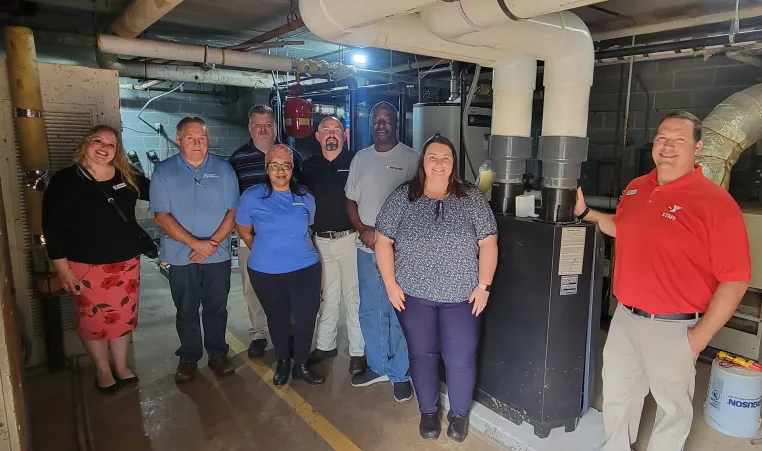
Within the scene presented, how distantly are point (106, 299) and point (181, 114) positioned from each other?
16.9 ft

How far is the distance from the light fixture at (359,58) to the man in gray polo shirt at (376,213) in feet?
9.65

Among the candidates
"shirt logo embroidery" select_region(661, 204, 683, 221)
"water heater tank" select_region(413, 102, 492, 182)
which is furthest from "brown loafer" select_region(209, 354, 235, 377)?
"shirt logo embroidery" select_region(661, 204, 683, 221)

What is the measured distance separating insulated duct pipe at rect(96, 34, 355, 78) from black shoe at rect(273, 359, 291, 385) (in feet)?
8.21

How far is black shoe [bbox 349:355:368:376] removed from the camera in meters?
2.98

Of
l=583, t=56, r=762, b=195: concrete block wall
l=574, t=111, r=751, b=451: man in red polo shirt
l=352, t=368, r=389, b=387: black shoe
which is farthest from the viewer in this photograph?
l=583, t=56, r=762, b=195: concrete block wall

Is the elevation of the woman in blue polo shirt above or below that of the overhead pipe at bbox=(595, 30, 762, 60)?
below

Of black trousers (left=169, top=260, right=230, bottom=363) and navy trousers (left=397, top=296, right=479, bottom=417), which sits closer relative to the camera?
navy trousers (left=397, top=296, right=479, bottom=417)

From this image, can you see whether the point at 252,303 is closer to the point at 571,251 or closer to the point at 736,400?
the point at 571,251

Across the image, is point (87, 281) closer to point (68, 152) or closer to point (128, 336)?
point (128, 336)

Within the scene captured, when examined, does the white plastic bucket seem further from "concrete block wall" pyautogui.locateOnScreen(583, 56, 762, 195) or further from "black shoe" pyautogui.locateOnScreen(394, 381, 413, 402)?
"concrete block wall" pyautogui.locateOnScreen(583, 56, 762, 195)

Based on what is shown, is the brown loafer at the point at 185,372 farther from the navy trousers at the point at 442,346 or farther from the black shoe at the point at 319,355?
the navy trousers at the point at 442,346

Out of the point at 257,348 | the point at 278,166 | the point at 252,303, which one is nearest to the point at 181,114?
the point at 252,303

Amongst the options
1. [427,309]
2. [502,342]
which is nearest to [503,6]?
[427,309]

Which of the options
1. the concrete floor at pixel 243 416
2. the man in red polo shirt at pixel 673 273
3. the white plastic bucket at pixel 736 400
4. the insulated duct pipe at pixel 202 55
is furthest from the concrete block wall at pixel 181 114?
the white plastic bucket at pixel 736 400
